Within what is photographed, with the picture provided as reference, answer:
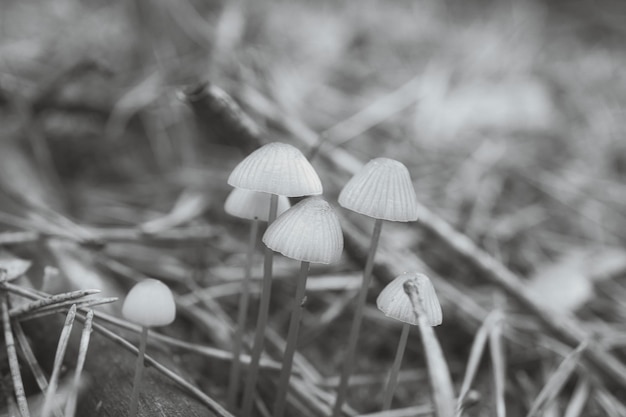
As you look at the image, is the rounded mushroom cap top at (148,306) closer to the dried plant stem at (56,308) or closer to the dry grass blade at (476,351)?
the dried plant stem at (56,308)

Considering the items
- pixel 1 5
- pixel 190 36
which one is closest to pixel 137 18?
pixel 190 36

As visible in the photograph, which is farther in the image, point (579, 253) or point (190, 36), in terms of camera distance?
point (190, 36)

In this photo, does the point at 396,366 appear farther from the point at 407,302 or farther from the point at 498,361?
the point at 498,361

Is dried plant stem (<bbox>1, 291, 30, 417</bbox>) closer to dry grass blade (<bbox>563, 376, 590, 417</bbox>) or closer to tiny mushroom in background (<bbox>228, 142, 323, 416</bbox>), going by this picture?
tiny mushroom in background (<bbox>228, 142, 323, 416</bbox>)

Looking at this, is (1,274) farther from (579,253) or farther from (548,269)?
(579,253)

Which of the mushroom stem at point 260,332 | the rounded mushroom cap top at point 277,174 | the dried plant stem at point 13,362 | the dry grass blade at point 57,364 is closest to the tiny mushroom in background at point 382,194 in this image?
the rounded mushroom cap top at point 277,174

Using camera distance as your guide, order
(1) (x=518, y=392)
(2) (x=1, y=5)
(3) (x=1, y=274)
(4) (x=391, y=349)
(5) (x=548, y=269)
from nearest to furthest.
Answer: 1. (3) (x=1, y=274)
2. (1) (x=518, y=392)
3. (4) (x=391, y=349)
4. (5) (x=548, y=269)
5. (2) (x=1, y=5)

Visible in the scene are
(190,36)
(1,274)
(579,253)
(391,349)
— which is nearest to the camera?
(1,274)

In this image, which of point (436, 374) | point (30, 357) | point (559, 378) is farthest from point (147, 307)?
point (559, 378)
